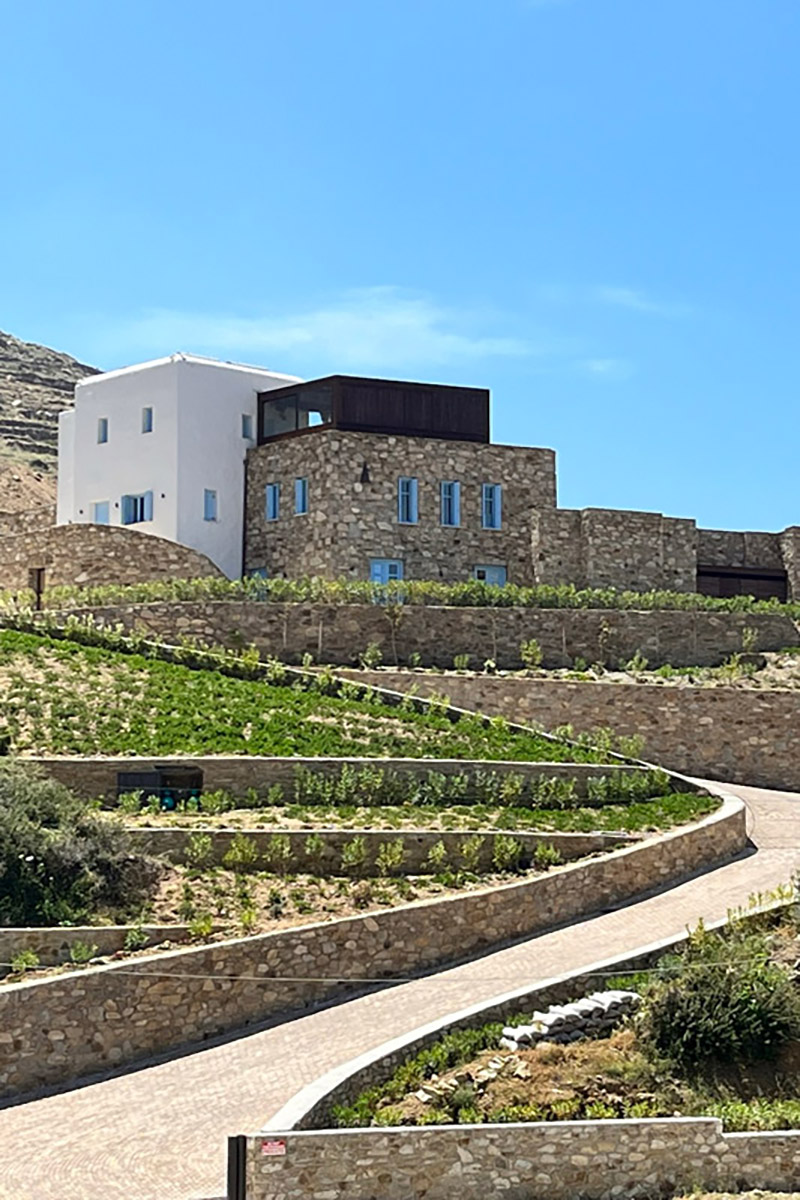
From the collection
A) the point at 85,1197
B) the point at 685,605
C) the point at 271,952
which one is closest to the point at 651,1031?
the point at 271,952

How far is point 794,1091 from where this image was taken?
18.2 meters

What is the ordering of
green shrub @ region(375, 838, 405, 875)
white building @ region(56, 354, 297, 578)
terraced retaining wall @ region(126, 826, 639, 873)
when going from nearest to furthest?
terraced retaining wall @ region(126, 826, 639, 873) → green shrub @ region(375, 838, 405, 875) → white building @ region(56, 354, 297, 578)

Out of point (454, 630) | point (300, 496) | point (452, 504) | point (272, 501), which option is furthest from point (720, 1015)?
point (272, 501)

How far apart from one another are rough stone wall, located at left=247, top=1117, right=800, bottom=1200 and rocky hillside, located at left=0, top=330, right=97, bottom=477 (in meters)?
64.3

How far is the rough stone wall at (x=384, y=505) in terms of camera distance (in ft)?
138

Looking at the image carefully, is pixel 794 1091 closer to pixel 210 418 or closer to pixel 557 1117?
pixel 557 1117

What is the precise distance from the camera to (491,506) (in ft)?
145

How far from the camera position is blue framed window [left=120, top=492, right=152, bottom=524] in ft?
145

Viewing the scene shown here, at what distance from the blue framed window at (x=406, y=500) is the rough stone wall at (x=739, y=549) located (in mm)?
9852

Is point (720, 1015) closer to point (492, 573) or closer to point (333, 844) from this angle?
point (333, 844)

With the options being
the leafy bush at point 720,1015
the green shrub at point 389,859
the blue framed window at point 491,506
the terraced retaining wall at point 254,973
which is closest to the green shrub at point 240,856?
the green shrub at point 389,859

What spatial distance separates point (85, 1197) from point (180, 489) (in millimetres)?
29451

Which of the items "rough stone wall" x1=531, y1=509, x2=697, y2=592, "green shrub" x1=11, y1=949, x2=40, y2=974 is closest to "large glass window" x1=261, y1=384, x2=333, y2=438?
"rough stone wall" x1=531, y1=509, x2=697, y2=592

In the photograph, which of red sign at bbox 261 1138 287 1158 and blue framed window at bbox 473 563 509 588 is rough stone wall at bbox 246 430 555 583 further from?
red sign at bbox 261 1138 287 1158
